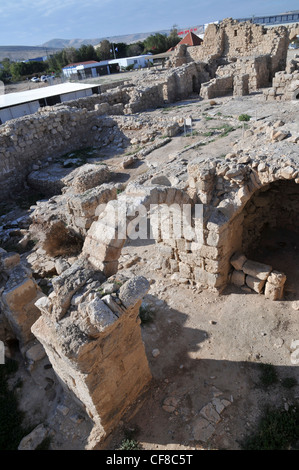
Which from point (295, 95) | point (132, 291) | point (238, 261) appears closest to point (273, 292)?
point (238, 261)

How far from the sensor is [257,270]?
6.24 m

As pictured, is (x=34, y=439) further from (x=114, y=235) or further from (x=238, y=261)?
(x=238, y=261)

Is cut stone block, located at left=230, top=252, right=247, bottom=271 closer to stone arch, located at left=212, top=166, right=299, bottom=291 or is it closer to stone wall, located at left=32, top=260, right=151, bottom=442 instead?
stone arch, located at left=212, top=166, right=299, bottom=291

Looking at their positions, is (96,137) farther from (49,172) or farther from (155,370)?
(155,370)

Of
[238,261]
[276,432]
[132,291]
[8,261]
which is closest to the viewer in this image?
[132,291]

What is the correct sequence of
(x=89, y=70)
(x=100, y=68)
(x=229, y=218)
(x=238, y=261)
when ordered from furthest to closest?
(x=100, y=68), (x=89, y=70), (x=238, y=261), (x=229, y=218)

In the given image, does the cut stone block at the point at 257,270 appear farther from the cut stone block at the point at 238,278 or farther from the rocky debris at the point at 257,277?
the cut stone block at the point at 238,278

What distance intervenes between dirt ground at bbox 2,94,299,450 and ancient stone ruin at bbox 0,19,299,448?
27cm

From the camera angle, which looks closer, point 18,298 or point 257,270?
point 18,298

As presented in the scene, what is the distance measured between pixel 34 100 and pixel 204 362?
20556mm

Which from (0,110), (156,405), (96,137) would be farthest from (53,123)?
(156,405)

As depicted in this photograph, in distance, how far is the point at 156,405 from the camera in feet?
15.3

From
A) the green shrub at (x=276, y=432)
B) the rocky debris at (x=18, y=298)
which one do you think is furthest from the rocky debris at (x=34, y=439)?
the green shrub at (x=276, y=432)

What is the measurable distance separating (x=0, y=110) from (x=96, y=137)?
7.50m
